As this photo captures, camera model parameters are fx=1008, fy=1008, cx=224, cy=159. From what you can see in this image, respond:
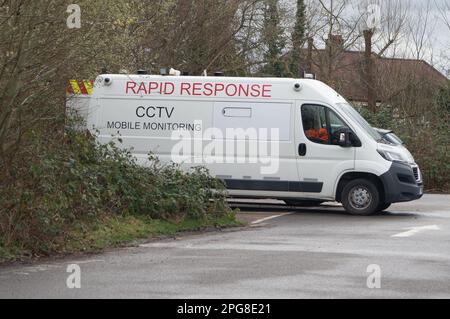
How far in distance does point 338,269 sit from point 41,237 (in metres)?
4.00

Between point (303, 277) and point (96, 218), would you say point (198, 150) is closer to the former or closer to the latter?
point (96, 218)

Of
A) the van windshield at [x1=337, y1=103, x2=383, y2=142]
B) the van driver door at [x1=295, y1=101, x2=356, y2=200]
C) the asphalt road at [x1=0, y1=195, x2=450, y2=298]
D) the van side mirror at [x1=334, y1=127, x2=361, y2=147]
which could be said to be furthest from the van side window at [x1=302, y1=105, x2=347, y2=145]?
the asphalt road at [x1=0, y1=195, x2=450, y2=298]

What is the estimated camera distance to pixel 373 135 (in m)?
20.2

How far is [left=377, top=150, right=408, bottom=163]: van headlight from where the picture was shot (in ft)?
65.1

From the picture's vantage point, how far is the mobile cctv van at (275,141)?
19.9 m

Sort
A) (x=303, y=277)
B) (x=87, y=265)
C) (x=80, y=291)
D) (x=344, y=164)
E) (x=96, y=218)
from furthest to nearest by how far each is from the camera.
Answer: (x=344, y=164), (x=96, y=218), (x=87, y=265), (x=303, y=277), (x=80, y=291)

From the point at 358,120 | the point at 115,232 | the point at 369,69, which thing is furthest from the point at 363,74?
the point at 115,232

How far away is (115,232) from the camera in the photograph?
49.1 ft

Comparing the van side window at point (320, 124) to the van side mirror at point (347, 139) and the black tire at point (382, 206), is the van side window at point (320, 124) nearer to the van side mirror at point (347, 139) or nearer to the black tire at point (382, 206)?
the van side mirror at point (347, 139)

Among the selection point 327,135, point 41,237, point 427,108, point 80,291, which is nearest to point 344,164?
point 327,135

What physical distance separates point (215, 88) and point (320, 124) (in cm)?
228

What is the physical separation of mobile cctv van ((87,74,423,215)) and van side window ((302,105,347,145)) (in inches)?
0.8

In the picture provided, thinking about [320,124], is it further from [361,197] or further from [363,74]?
[363,74]

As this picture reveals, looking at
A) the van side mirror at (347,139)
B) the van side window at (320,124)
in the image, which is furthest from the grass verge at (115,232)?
the van side mirror at (347,139)
